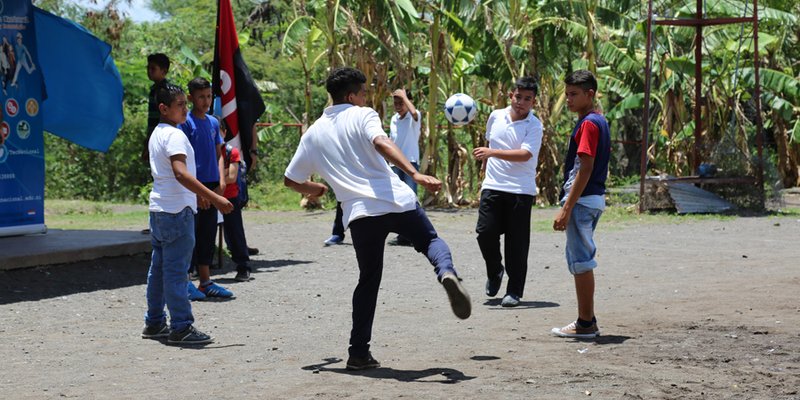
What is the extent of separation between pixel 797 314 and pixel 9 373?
5301 millimetres

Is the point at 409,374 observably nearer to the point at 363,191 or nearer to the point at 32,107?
the point at 363,191

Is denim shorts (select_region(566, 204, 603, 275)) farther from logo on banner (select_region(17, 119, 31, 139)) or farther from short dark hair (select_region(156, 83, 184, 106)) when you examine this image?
logo on banner (select_region(17, 119, 31, 139))

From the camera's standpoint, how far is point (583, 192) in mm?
7199

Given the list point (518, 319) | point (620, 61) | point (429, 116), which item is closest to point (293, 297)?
point (518, 319)

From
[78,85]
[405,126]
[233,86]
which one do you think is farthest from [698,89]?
[78,85]

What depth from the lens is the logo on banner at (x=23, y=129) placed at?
11445 mm

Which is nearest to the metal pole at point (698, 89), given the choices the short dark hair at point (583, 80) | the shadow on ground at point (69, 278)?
the shadow on ground at point (69, 278)

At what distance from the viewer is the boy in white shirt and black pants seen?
893cm

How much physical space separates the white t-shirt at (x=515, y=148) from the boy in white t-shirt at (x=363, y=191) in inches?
109

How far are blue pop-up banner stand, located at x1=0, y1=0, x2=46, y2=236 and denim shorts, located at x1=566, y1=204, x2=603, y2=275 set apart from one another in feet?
21.2

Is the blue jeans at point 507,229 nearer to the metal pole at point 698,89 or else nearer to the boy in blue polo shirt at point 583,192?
the boy in blue polo shirt at point 583,192

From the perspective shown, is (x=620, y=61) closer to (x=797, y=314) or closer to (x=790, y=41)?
(x=790, y=41)

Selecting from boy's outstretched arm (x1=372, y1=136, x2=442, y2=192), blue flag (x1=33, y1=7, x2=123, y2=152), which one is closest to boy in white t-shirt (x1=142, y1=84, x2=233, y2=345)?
boy's outstretched arm (x1=372, y1=136, x2=442, y2=192)

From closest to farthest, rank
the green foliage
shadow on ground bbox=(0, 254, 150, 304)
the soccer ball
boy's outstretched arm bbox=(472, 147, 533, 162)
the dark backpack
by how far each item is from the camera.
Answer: boy's outstretched arm bbox=(472, 147, 533, 162) → shadow on ground bbox=(0, 254, 150, 304) → the dark backpack → the soccer ball → the green foliage
